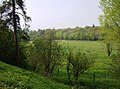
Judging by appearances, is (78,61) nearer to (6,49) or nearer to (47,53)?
(47,53)

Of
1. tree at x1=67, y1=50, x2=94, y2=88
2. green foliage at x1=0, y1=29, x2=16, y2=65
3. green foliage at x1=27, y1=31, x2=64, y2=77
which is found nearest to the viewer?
tree at x1=67, y1=50, x2=94, y2=88

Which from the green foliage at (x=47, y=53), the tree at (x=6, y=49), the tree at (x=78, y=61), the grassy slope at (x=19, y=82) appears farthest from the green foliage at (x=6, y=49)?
the grassy slope at (x=19, y=82)

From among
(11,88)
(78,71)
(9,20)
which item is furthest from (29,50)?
(11,88)

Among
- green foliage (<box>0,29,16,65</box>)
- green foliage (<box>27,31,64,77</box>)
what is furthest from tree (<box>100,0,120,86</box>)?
green foliage (<box>0,29,16,65</box>)

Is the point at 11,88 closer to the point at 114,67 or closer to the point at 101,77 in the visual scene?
the point at 114,67

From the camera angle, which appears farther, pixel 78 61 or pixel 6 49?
pixel 6 49

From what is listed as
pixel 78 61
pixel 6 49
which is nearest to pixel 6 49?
pixel 6 49

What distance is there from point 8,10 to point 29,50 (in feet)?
22.9

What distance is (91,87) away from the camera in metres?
30.7

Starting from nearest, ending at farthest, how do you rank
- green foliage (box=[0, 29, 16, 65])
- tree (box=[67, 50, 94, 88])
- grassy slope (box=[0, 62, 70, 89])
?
grassy slope (box=[0, 62, 70, 89])
tree (box=[67, 50, 94, 88])
green foliage (box=[0, 29, 16, 65])

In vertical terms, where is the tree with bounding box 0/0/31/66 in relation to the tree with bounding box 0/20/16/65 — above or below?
above

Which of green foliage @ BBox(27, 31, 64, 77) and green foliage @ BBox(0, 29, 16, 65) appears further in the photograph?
green foliage @ BBox(0, 29, 16, 65)

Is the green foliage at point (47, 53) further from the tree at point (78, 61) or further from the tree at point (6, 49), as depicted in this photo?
the tree at point (78, 61)

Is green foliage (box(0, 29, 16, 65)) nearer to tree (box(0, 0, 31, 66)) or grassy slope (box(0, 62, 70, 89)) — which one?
tree (box(0, 0, 31, 66))
